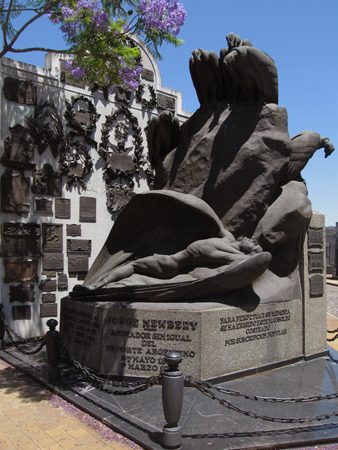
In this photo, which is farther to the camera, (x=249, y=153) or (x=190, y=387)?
(x=249, y=153)

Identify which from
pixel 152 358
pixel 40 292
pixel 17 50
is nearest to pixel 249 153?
pixel 152 358

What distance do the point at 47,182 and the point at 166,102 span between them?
4.16 metres

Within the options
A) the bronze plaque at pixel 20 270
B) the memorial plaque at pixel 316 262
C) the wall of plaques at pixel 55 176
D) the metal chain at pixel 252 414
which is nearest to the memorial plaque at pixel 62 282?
the wall of plaques at pixel 55 176

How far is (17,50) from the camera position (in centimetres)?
630

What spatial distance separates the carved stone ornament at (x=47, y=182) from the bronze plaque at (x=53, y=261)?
1.25m

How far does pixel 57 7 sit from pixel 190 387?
20.6 feet

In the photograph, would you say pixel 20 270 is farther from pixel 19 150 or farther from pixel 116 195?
pixel 116 195

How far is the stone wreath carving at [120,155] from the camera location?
994 cm

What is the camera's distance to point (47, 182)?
8.80 m

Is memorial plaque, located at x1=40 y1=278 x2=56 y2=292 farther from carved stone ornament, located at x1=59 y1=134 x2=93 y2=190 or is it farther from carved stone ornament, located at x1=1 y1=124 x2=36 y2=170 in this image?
carved stone ornament, located at x1=1 y1=124 x2=36 y2=170

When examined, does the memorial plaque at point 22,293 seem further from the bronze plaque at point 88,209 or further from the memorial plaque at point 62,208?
the bronze plaque at point 88,209

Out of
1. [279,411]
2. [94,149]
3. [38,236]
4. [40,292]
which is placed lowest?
[279,411]

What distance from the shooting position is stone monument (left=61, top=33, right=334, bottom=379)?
511 cm

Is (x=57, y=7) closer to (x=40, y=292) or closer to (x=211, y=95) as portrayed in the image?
(x=211, y=95)
